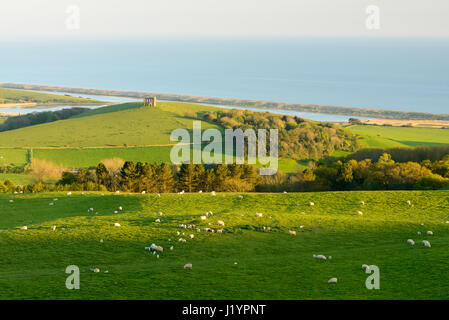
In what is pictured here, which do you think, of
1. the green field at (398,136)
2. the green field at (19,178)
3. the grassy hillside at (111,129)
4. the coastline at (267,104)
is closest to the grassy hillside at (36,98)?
the coastline at (267,104)

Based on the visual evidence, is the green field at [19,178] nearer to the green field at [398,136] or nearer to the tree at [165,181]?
the tree at [165,181]

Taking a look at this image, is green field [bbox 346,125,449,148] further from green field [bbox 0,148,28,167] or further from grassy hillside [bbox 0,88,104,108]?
grassy hillside [bbox 0,88,104,108]

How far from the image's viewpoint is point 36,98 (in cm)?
14688

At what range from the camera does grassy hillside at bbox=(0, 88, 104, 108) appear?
5635 inches

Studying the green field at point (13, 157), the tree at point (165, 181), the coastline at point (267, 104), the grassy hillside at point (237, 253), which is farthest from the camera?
the coastline at point (267, 104)

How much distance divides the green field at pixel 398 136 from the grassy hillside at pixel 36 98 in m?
84.4

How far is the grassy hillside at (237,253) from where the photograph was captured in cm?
1004

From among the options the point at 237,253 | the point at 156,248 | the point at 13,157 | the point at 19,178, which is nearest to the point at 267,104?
the point at 13,157

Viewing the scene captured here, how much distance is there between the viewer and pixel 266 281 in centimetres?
1058

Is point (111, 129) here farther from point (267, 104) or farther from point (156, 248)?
point (156, 248)

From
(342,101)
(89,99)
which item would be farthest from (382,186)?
(89,99)

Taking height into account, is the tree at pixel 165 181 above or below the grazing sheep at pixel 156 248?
below

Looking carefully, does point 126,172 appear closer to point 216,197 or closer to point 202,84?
point 216,197

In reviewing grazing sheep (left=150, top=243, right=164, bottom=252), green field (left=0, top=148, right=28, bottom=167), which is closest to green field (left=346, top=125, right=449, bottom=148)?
green field (left=0, top=148, right=28, bottom=167)
